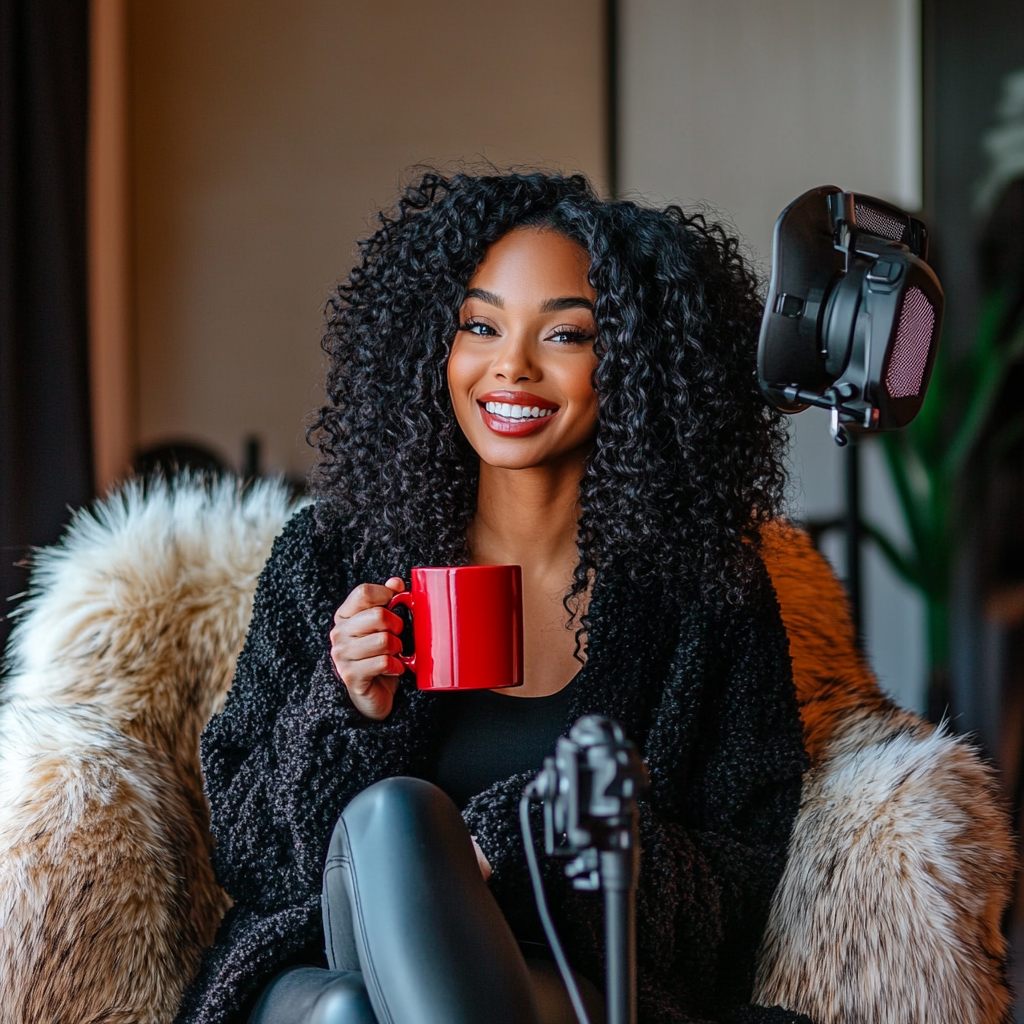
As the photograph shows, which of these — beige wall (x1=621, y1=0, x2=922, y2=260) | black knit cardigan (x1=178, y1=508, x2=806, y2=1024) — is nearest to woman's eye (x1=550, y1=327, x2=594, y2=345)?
black knit cardigan (x1=178, y1=508, x2=806, y2=1024)

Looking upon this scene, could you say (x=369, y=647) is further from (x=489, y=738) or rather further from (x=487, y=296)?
(x=487, y=296)

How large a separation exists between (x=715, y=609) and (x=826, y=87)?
2.03m

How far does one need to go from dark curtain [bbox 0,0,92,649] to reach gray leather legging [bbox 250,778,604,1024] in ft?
3.64

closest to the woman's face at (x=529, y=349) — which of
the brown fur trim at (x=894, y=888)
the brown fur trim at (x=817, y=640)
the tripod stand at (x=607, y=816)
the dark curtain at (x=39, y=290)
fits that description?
the brown fur trim at (x=817, y=640)

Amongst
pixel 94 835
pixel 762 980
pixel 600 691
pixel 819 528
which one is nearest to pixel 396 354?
pixel 600 691

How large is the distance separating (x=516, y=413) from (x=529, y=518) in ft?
0.59

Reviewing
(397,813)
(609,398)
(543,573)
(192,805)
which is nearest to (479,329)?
(609,398)

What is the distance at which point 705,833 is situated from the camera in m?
1.22

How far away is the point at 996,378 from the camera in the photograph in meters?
2.65

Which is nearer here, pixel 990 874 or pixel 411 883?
pixel 411 883

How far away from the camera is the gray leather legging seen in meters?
0.85

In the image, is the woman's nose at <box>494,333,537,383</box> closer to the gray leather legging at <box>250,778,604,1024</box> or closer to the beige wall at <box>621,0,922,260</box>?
the gray leather legging at <box>250,778,604,1024</box>

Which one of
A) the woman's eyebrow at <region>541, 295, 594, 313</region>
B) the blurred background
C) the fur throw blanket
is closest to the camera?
the fur throw blanket

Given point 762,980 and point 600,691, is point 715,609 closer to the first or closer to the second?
point 600,691
